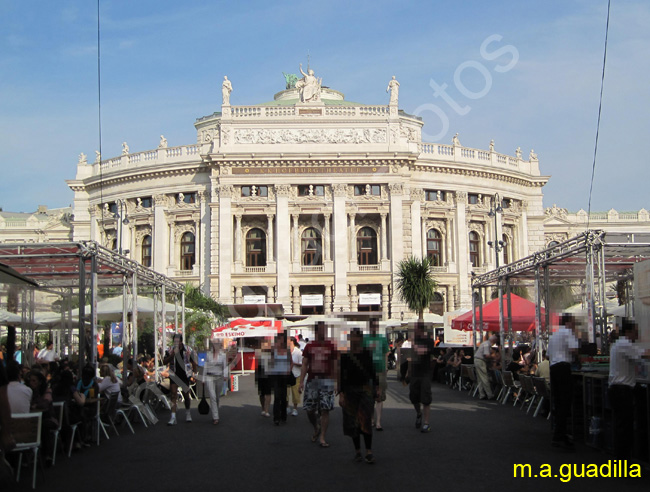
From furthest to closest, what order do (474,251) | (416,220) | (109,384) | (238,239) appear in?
(474,251) < (416,220) < (238,239) < (109,384)

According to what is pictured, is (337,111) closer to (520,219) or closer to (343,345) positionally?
(520,219)

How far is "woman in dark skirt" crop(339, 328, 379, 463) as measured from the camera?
10.7 m

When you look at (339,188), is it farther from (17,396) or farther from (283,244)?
(17,396)

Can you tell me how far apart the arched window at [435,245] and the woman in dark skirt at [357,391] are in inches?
1946

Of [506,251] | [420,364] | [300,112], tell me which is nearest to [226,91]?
[300,112]

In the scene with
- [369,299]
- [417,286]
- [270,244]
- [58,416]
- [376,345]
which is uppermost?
[270,244]

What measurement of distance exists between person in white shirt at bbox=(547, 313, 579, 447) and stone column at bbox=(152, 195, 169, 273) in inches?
1925

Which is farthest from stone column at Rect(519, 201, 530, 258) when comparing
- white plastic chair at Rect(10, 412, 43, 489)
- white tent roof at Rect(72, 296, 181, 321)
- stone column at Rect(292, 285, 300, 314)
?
white plastic chair at Rect(10, 412, 43, 489)

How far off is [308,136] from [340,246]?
8223 mm

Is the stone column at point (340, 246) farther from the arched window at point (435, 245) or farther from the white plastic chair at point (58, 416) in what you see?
the white plastic chair at point (58, 416)

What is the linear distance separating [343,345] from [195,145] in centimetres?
4829

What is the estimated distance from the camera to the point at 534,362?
811 inches

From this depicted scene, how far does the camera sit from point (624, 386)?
10.1 meters

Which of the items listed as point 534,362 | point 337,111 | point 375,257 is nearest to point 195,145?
point 337,111
